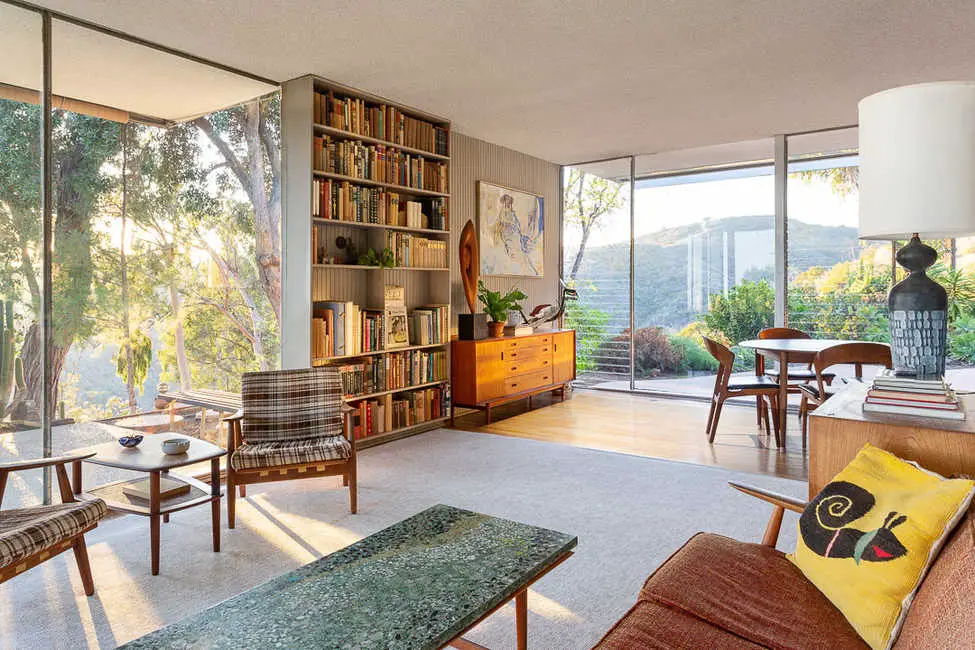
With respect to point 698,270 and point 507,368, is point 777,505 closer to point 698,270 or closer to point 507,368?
point 507,368

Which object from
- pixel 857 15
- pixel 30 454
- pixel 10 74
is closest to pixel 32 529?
pixel 30 454

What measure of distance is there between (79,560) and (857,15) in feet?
15.0

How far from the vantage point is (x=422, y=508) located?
3.46 meters

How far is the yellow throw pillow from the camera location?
142cm

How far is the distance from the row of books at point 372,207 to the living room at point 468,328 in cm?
3

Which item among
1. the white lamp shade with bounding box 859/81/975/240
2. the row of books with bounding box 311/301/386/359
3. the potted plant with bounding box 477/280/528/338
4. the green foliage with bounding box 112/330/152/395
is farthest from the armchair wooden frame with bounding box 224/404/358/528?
the potted plant with bounding box 477/280/528/338

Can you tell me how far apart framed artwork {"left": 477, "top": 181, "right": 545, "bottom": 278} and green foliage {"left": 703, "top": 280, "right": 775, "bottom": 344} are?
202cm

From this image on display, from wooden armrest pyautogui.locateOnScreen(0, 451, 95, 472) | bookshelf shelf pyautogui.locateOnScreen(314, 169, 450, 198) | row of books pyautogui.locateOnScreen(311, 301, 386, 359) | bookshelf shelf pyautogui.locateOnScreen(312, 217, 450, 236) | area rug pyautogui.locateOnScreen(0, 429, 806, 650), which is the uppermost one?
bookshelf shelf pyautogui.locateOnScreen(314, 169, 450, 198)

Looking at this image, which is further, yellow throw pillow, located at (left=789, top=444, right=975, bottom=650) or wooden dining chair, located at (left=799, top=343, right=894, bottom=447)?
wooden dining chair, located at (left=799, top=343, right=894, bottom=447)

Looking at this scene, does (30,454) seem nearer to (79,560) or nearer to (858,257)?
(79,560)

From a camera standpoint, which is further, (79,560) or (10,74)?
(10,74)

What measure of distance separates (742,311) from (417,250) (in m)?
3.64

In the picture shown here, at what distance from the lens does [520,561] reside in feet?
6.21

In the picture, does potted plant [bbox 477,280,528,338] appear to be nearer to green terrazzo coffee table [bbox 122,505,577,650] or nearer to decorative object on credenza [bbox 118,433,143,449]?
decorative object on credenza [bbox 118,433,143,449]
